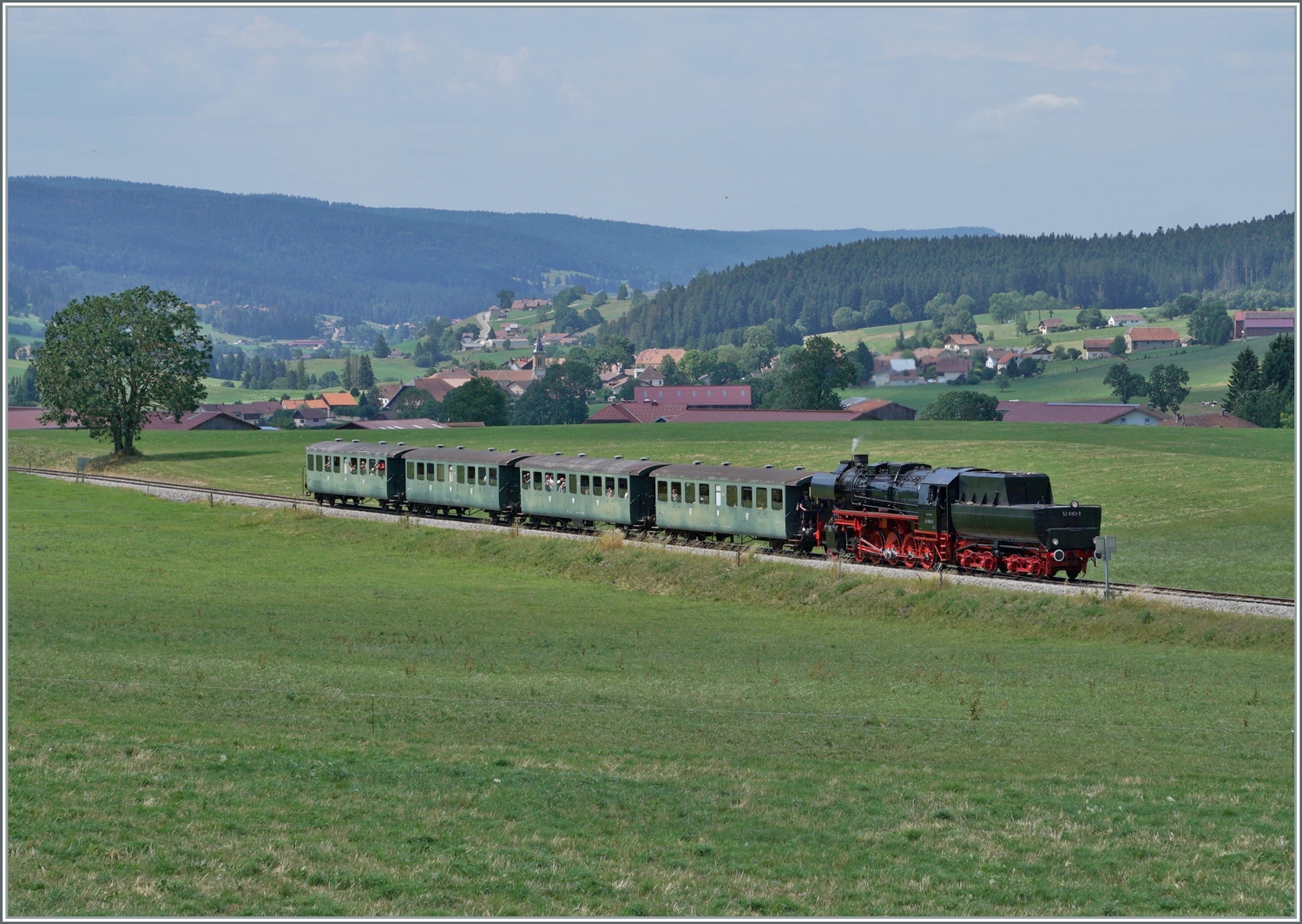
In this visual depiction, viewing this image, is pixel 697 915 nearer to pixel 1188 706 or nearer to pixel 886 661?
pixel 1188 706

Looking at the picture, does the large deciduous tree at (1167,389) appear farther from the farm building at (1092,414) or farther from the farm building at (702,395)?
the farm building at (702,395)

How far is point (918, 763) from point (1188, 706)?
825cm

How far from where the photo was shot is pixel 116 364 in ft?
334

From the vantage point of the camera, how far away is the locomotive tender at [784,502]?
41.4 metres

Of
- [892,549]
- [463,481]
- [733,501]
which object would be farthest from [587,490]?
[892,549]

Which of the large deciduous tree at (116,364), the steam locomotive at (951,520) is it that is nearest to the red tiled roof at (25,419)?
the large deciduous tree at (116,364)

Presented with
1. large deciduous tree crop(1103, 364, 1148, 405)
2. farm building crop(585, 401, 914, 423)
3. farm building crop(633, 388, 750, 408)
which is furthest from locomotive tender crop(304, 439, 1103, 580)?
large deciduous tree crop(1103, 364, 1148, 405)

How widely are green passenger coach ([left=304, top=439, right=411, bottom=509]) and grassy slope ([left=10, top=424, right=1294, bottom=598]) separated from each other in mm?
9655

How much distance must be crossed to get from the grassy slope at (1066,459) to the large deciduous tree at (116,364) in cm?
441

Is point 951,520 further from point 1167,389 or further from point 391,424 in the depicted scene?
point 1167,389

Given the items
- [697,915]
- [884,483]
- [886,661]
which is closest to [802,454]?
[884,483]

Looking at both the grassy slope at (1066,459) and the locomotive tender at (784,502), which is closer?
the locomotive tender at (784,502)

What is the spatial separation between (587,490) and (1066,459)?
125ft

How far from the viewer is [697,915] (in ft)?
48.8
